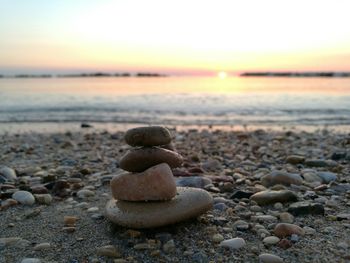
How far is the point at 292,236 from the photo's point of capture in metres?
3.14

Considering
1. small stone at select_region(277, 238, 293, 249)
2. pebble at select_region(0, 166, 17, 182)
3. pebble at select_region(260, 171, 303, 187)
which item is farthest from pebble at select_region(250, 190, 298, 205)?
pebble at select_region(0, 166, 17, 182)

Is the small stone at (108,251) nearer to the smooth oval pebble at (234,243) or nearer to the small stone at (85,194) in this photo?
the smooth oval pebble at (234,243)

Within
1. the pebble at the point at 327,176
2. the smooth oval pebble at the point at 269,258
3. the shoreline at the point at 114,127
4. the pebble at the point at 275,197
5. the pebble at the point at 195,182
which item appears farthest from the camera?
the shoreline at the point at 114,127

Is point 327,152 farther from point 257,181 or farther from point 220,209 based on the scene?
point 220,209

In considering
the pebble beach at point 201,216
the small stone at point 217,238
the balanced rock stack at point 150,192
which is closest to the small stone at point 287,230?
the pebble beach at point 201,216

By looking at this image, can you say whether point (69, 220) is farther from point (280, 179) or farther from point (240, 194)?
point (280, 179)

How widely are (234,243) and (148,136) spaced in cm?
123

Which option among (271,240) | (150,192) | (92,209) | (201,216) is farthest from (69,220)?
(271,240)

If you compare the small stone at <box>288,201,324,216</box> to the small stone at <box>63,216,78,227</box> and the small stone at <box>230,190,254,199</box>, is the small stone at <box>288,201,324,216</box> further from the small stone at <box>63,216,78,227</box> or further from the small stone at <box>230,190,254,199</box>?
the small stone at <box>63,216,78,227</box>

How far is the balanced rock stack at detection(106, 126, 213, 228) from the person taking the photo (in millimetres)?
3207

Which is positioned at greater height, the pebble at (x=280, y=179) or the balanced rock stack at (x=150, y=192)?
the balanced rock stack at (x=150, y=192)

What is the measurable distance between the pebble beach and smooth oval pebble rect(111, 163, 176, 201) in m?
0.28

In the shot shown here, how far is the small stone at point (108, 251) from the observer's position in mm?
2887

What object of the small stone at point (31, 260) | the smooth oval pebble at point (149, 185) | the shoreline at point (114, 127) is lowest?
the shoreline at point (114, 127)
